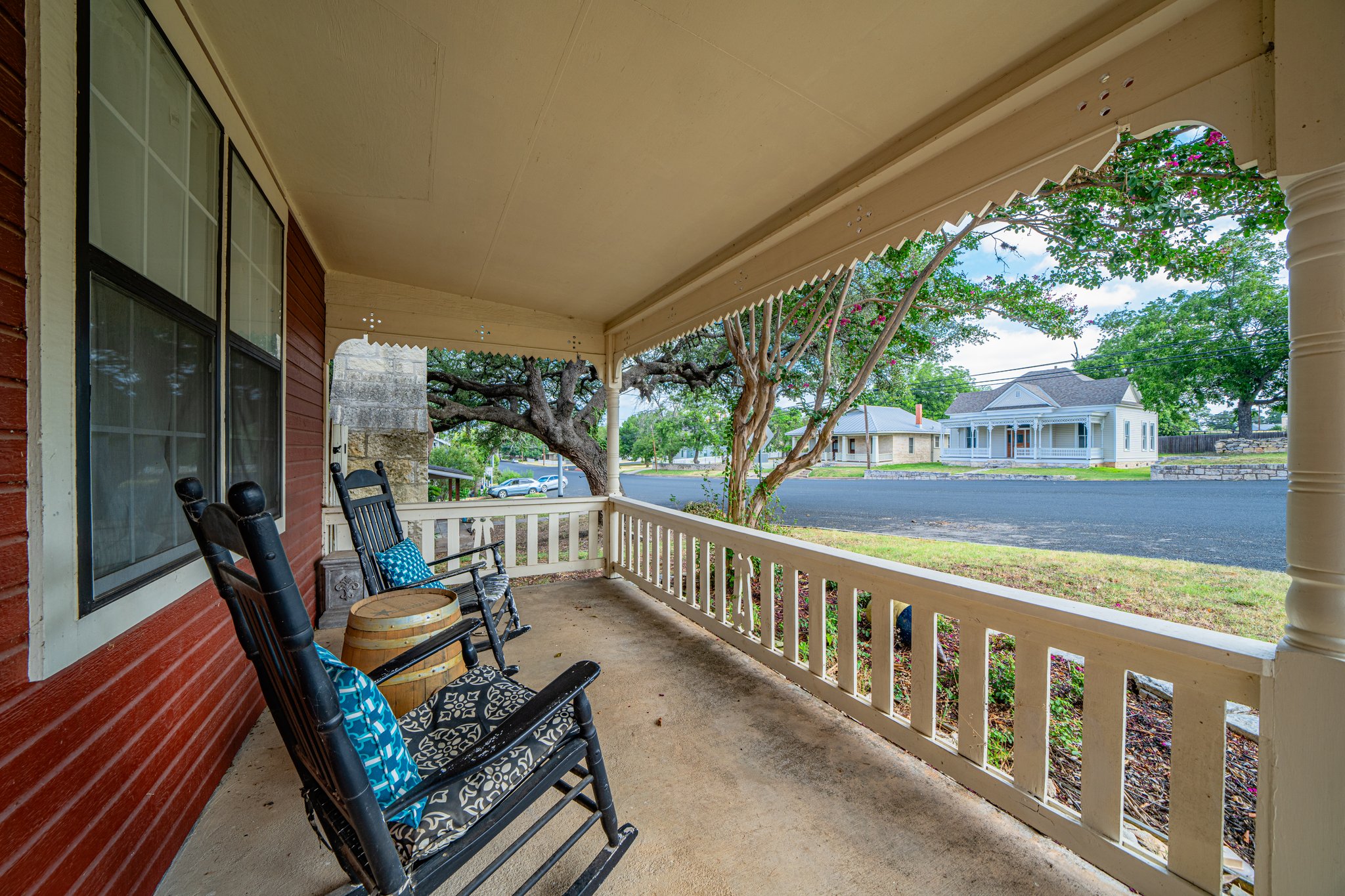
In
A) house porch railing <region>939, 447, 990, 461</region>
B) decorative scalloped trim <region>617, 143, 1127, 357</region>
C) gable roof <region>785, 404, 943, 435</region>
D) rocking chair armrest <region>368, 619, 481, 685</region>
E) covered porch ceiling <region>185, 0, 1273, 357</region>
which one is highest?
covered porch ceiling <region>185, 0, 1273, 357</region>

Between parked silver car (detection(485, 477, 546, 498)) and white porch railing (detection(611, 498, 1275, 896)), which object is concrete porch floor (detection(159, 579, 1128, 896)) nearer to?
white porch railing (detection(611, 498, 1275, 896))

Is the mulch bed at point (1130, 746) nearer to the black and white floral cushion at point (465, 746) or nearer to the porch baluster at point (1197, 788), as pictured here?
the porch baluster at point (1197, 788)

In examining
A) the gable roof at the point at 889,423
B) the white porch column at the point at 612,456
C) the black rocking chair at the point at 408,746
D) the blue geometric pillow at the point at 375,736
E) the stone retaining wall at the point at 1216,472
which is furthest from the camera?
the gable roof at the point at 889,423

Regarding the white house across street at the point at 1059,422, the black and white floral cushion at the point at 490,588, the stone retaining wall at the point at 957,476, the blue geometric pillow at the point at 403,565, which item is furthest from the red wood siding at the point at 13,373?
the stone retaining wall at the point at 957,476

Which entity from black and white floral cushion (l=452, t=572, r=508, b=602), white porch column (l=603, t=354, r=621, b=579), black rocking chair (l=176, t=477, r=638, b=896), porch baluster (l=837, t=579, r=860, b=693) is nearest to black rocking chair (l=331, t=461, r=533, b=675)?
black and white floral cushion (l=452, t=572, r=508, b=602)

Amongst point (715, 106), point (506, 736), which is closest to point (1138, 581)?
point (715, 106)

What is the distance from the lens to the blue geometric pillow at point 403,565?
8.59ft

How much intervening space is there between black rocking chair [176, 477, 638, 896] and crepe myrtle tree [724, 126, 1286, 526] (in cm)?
226

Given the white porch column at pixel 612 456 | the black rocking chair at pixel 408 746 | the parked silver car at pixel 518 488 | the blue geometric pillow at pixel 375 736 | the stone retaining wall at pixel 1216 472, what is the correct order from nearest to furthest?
the black rocking chair at pixel 408 746 < the blue geometric pillow at pixel 375 736 < the stone retaining wall at pixel 1216 472 < the white porch column at pixel 612 456 < the parked silver car at pixel 518 488

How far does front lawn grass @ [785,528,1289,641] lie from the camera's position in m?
3.11

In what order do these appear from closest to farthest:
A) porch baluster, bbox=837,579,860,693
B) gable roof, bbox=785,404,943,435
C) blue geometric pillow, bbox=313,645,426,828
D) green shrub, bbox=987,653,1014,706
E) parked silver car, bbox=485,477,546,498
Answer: blue geometric pillow, bbox=313,645,426,828, porch baluster, bbox=837,579,860,693, green shrub, bbox=987,653,1014,706, gable roof, bbox=785,404,943,435, parked silver car, bbox=485,477,546,498

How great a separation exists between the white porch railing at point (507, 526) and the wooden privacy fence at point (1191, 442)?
4144 mm

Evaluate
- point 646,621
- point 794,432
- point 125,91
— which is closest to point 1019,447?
point 794,432

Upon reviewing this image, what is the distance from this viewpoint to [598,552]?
4785 millimetres
